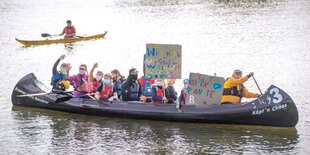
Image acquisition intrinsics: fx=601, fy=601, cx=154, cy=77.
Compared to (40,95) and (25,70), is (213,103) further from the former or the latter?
(25,70)

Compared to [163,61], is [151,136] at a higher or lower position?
lower

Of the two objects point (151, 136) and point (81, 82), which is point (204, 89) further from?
point (81, 82)

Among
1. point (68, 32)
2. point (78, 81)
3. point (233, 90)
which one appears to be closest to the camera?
point (233, 90)

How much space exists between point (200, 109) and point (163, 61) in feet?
7.96

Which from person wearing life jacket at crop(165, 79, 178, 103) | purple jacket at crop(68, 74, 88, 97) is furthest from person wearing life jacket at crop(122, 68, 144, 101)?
purple jacket at crop(68, 74, 88, 97)

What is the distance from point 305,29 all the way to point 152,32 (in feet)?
41.8

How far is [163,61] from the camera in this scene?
2256 cm

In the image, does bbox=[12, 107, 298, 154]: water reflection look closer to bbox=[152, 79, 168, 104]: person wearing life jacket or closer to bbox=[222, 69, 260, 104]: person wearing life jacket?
bbox=[152, 79, 168, 104]: person wearing life jacket

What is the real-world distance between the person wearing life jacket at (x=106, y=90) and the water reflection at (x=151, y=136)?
88cm

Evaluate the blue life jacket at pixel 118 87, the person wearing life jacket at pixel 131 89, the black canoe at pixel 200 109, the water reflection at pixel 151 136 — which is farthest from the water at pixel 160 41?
the blue life jacket at pixel 118 87

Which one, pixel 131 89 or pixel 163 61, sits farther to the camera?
pixel 131 89

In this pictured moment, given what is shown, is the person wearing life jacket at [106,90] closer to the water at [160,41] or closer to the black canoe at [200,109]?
the black canoe at [200,109]

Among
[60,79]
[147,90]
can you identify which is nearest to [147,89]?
[147,90]

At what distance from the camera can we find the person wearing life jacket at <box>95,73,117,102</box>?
23109mm
